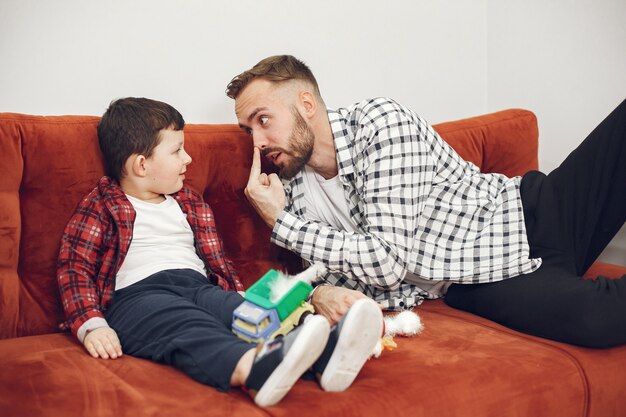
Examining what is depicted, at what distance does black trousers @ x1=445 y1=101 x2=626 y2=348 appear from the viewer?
4.62ft

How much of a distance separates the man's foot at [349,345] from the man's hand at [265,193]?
53 centimetres

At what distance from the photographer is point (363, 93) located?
7.41 feet

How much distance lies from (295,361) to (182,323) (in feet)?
1.05

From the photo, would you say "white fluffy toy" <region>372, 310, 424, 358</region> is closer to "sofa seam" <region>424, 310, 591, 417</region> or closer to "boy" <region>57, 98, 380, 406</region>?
"sofa seam" <region>424, 310, 591, 417</region>

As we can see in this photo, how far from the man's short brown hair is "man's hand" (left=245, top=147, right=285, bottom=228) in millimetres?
178

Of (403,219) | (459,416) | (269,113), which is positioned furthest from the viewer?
(269,113)

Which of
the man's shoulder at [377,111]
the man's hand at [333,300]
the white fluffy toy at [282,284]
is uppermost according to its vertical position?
the man's shoulder at [377,111]

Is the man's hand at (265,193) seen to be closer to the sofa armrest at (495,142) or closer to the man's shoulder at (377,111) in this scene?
the man's shoulder at (377,111)

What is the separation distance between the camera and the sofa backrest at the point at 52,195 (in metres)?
1.38

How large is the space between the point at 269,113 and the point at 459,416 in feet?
2.82

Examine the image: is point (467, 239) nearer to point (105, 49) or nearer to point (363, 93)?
point (363, 93)

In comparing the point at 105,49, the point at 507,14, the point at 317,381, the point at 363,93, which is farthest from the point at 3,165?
the point at 507,14

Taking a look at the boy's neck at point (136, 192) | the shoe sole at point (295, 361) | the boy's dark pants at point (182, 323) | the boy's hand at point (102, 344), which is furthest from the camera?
the boy's neck at point (136, 192)

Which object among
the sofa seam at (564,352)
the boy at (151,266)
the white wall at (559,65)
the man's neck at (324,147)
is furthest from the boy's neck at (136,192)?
the white wall at (559,65)
